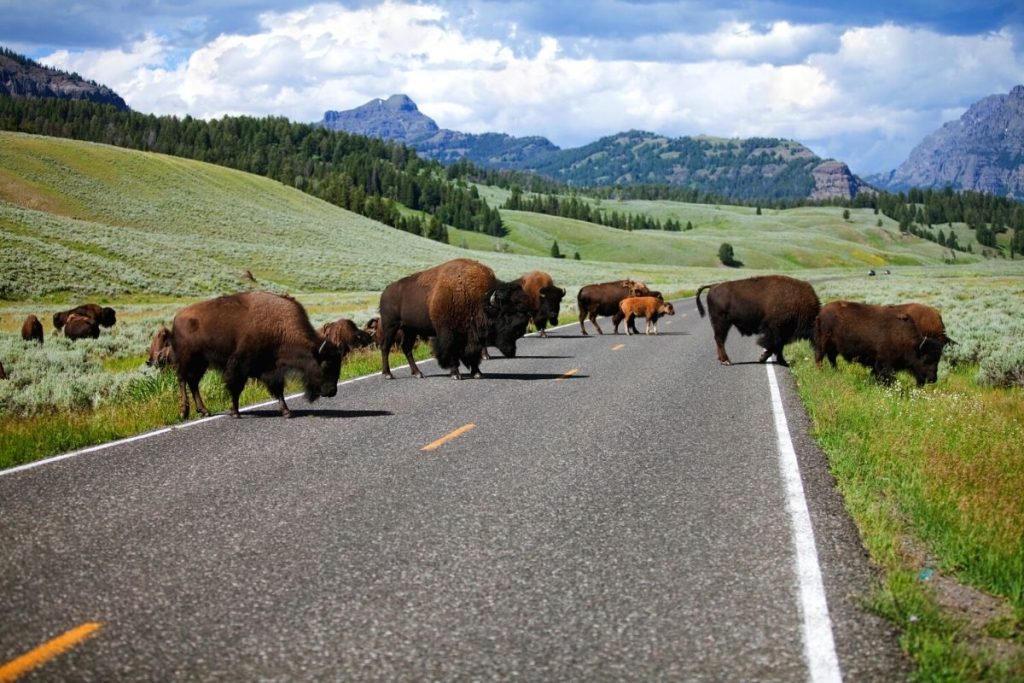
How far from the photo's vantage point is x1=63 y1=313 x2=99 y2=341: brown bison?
27031 millimetres

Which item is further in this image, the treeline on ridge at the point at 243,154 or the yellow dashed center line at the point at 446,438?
the treeline on ridge at the point at 243,154

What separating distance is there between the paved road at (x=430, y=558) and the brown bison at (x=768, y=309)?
834 cm

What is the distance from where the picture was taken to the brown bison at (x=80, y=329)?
2703 centimetres

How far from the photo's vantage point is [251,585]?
509 cm

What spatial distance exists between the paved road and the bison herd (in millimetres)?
1304

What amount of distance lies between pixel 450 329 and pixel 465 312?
0.41 metres

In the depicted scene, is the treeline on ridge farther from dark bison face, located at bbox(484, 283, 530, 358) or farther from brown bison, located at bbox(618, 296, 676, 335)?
dark bison face, located at bbox(484, 283, 530, 358)

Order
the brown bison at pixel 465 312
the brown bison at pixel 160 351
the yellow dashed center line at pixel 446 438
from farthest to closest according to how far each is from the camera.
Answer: the brown bison at pixel 160 351, the brown bison at pixel 465 312, the yellow dashed center line at pixel 446 438

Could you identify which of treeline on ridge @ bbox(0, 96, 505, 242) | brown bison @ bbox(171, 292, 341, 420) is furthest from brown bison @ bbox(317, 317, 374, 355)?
treeline on ridge @ bbox(0, 96, 505, 242)

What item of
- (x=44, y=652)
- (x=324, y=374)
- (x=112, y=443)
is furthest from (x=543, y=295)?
(x=44, y=652)

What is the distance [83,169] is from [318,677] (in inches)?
4374

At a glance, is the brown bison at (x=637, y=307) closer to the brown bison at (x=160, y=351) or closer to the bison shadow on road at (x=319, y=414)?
the brown bison at (x=160, y=351)

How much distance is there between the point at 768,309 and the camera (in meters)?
18.3

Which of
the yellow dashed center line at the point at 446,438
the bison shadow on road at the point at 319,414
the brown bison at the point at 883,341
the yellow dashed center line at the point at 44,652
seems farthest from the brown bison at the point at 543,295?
the yellow dashed center line at the point at 44,652
